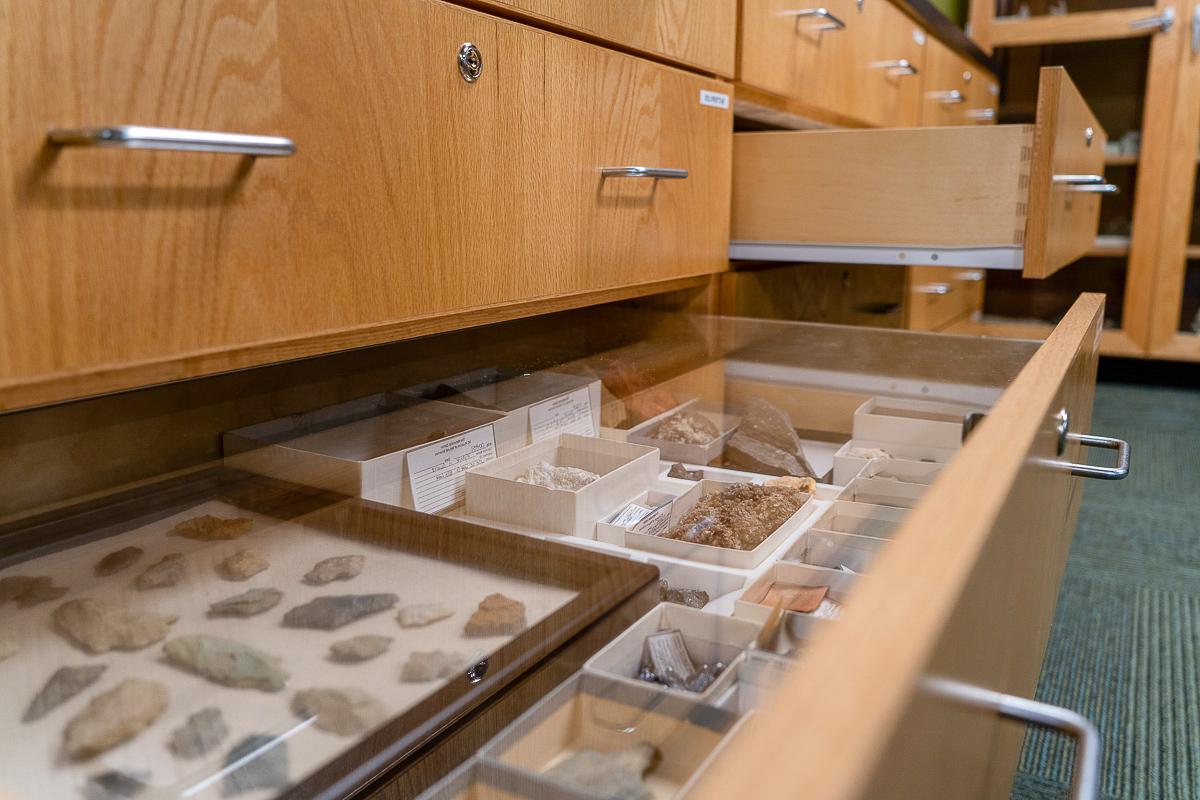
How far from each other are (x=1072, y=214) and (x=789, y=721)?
1.23 m

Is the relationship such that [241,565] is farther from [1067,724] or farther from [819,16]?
[819,16]

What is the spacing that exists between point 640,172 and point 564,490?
0.37m

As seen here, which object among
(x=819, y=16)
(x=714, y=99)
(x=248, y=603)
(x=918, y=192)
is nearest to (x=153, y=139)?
(x=248, y=603)

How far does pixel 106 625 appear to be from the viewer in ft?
1.46

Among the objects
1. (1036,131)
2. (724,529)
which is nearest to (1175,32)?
(1036,131)

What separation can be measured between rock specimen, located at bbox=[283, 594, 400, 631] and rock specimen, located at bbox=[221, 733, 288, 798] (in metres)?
0.08

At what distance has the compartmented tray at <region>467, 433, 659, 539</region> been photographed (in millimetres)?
576

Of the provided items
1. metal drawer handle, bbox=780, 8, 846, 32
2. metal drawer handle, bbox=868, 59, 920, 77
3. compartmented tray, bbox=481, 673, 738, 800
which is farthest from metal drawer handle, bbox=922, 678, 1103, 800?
metal drawer handle, bbox=868, 59, 920, 77

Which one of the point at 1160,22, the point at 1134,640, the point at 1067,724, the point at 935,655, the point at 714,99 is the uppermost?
the point at 1160,22

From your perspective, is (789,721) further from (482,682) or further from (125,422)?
(125,422)

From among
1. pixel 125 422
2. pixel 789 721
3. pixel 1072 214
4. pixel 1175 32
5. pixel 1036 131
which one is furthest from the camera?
pixel 1175 32

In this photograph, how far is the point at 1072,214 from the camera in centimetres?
126

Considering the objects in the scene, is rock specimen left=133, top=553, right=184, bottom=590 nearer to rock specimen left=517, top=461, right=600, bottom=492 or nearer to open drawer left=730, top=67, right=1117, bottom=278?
rock specimen left=517, top=461, right=600, bottom=492

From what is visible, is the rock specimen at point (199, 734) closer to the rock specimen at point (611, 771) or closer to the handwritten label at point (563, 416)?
the rock specimen at point (611, 771)
